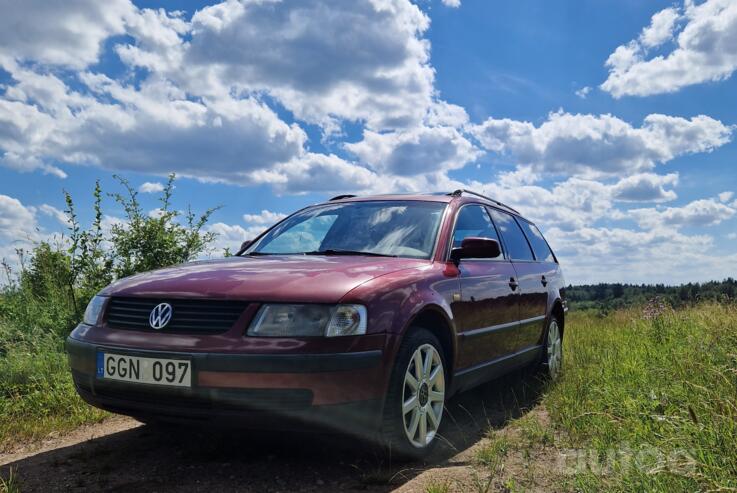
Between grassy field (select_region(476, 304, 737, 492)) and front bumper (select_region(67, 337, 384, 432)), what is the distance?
2.81 feet

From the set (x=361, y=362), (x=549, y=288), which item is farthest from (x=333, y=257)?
(x=549, y=288)

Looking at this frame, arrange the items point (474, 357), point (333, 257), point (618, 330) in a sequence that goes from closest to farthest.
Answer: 1. point (333, 257)
2. point (474, 357)
3. point (618, 330)

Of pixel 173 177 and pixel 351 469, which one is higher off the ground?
pixel 173 177

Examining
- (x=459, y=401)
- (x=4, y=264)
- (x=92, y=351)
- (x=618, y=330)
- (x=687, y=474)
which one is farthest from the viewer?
(x=4, y=264)

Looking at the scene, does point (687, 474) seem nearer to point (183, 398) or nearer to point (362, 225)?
point (183, 398)

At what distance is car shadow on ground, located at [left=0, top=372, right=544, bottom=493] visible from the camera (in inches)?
127

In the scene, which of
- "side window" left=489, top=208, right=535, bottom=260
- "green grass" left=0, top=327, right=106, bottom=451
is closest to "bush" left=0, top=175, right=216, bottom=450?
"green grass" left=0, top=327, right=106, bottom=451

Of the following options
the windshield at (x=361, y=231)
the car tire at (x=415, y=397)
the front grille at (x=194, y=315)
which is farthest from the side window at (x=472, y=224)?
the front grille at (x=194, y=315)

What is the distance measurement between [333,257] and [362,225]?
2.16 feet

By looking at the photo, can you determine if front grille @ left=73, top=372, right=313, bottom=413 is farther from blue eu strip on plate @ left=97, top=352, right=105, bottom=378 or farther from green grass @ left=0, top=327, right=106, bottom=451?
green grass @ left=0, top=327, right=106, bottom=451

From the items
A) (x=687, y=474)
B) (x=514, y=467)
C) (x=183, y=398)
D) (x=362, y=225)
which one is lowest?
(x=514, y=467)

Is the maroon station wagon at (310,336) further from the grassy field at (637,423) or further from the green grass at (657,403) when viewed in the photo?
the green grass at (657,403)

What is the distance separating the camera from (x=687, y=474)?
264 centimetres

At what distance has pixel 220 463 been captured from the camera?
11.5 feet
